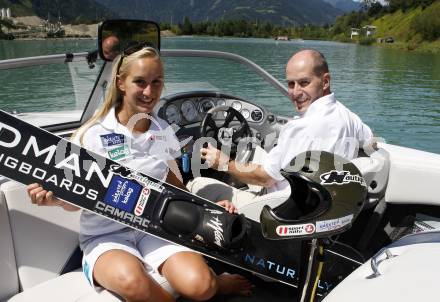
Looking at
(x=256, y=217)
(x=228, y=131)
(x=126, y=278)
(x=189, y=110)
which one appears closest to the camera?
(x=126, y=278)

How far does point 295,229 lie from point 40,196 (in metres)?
0.98

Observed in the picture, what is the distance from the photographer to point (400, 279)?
1.16 m

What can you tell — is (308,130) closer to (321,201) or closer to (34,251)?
(321,201)

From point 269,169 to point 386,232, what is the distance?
0.77 meters

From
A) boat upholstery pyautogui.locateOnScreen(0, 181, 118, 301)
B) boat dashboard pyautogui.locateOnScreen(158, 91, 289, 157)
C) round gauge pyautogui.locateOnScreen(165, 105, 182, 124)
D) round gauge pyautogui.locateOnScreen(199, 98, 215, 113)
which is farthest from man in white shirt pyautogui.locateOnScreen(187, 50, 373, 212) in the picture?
round gauge pyautogui.locateOnScreen(199, 98, 215, 113)

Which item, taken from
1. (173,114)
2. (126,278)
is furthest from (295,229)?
(173,114)

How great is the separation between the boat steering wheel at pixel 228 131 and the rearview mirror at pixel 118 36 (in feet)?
2.29

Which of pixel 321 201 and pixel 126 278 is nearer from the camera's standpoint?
pixel 321 201

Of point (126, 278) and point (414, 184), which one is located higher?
point (414, 184)

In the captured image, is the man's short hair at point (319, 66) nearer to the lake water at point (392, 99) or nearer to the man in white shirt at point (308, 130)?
the man in white shirt at point (308, 130)

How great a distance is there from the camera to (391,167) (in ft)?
7.48

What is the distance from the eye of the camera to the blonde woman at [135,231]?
169 centimetres

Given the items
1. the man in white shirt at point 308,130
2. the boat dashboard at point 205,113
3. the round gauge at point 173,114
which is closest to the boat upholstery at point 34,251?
the man in white shirt at point 308,130

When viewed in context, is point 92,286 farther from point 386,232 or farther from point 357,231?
point 386,232
